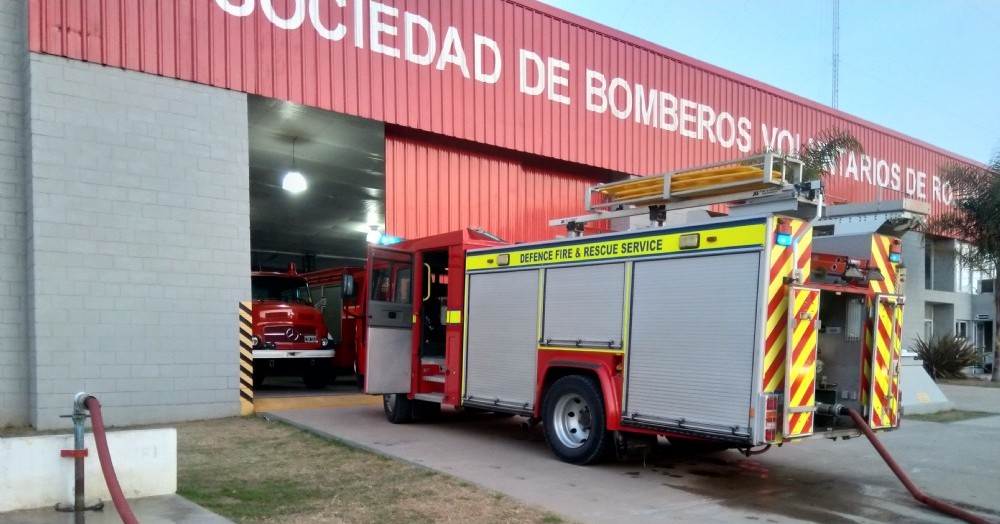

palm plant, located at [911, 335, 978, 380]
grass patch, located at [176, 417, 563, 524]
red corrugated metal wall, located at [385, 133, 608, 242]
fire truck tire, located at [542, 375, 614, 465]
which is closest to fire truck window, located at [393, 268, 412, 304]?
grass patch, located at [176, 417, 563, 524]

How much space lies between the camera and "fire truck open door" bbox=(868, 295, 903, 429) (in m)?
7.66

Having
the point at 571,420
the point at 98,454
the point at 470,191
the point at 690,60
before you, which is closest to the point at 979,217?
the point at 690,60

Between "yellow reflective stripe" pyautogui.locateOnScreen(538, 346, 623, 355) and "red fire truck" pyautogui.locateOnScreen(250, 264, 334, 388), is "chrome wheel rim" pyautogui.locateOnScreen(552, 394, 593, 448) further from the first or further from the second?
"red fire truck" pyautogui.locateOnScreen(250, 264, 334, 388)

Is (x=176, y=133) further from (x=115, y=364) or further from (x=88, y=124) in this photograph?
(x=115, y=364)

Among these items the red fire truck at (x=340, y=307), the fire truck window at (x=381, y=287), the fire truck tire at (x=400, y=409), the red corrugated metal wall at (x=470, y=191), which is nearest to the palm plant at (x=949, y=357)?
the red corrugated metal wall at (x=470, y=191)

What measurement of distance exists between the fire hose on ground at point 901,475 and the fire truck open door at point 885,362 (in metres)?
0.23

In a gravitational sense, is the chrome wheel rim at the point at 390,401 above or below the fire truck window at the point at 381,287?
below

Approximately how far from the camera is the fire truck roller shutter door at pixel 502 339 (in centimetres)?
909

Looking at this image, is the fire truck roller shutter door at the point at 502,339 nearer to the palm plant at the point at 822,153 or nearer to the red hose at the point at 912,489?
the red hose at the point at 912,489

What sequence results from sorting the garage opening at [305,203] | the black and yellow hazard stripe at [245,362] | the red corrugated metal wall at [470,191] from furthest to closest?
the red corrugated metal wall at [470,191]
the garage opening at [305,203]
the black and yellow hazard stripe at [245,362]

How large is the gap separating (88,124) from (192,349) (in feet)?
11.2

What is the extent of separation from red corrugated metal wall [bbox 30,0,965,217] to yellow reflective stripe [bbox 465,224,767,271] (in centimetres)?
464

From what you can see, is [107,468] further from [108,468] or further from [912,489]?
[912,489]

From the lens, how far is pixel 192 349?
1114cm
